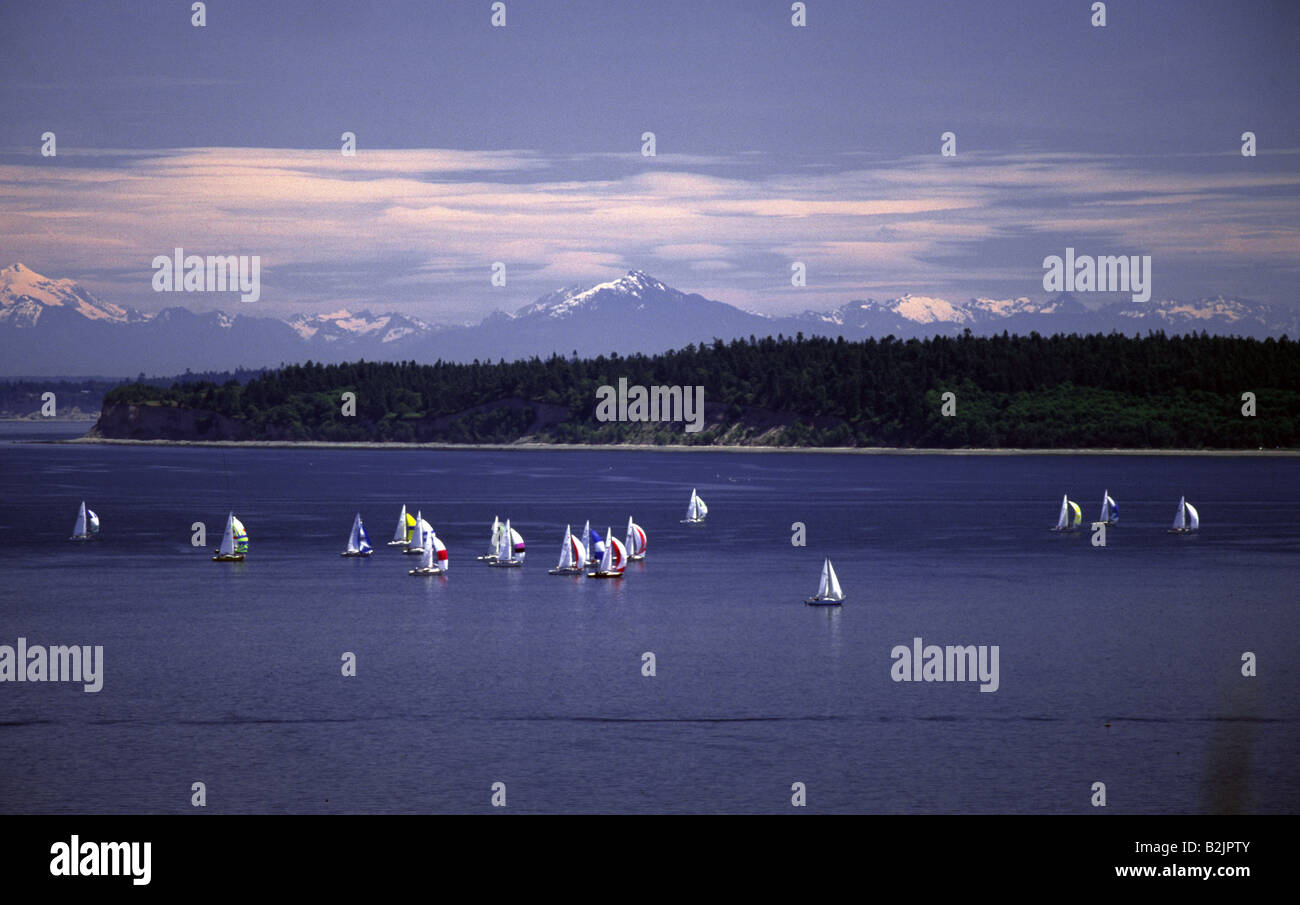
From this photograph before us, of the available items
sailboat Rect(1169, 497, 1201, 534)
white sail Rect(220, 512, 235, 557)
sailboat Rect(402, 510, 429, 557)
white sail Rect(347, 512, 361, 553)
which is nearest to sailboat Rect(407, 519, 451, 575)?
sailboat Rect(402, 510, 429, 557)

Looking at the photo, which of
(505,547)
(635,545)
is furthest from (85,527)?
(635,545)

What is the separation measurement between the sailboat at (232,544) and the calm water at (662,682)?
2.46 m

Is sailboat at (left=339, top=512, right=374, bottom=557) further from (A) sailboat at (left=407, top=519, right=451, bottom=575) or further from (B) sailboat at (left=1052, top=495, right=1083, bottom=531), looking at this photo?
(B) sailboat at (left=1052, top=495, right=1083, bottom=531)

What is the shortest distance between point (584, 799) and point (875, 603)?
125ft

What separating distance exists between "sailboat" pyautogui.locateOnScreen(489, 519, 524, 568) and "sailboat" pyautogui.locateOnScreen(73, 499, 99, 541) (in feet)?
111

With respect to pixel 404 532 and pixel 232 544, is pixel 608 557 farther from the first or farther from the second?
pixel 404 532

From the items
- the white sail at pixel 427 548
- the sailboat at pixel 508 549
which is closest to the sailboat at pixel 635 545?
the sailboat at pixel 508 549

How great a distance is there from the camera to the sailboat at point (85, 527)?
10350 centimetres

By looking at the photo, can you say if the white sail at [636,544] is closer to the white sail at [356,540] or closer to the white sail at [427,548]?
the white sail at [427,548]

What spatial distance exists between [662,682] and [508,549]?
4063 centimetres

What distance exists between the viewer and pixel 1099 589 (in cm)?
7694
